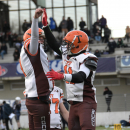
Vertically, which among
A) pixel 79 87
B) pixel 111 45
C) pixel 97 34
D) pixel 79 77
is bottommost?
pixel 79 87

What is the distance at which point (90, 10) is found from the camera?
2836cm

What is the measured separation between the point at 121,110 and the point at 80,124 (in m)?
11.1

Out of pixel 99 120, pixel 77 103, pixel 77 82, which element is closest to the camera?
pixel 77 82

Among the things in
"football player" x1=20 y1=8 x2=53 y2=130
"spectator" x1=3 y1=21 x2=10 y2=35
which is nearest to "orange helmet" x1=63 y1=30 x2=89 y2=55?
"football player" x1=20 y1=8 x2=53 y2=130

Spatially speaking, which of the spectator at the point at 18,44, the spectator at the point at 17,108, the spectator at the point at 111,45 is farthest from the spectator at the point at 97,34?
the spectator at the point at 17,108

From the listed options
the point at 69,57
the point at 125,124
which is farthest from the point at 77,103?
the point at 125,124

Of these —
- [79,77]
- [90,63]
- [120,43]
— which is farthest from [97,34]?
[79,77]

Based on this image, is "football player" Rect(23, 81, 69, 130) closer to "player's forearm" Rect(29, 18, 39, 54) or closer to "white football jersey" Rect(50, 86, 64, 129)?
"white football jersey" Rect(50, 86, 64, 129)

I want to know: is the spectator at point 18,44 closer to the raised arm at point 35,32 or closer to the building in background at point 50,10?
the building in background at point 50,10

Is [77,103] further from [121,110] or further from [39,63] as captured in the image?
[121,110]

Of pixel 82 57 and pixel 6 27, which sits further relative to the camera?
pixel 6 27

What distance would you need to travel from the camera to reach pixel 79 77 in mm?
4816

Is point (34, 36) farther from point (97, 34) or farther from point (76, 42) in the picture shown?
point (97, 34)

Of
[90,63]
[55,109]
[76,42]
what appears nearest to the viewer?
[90,63]
